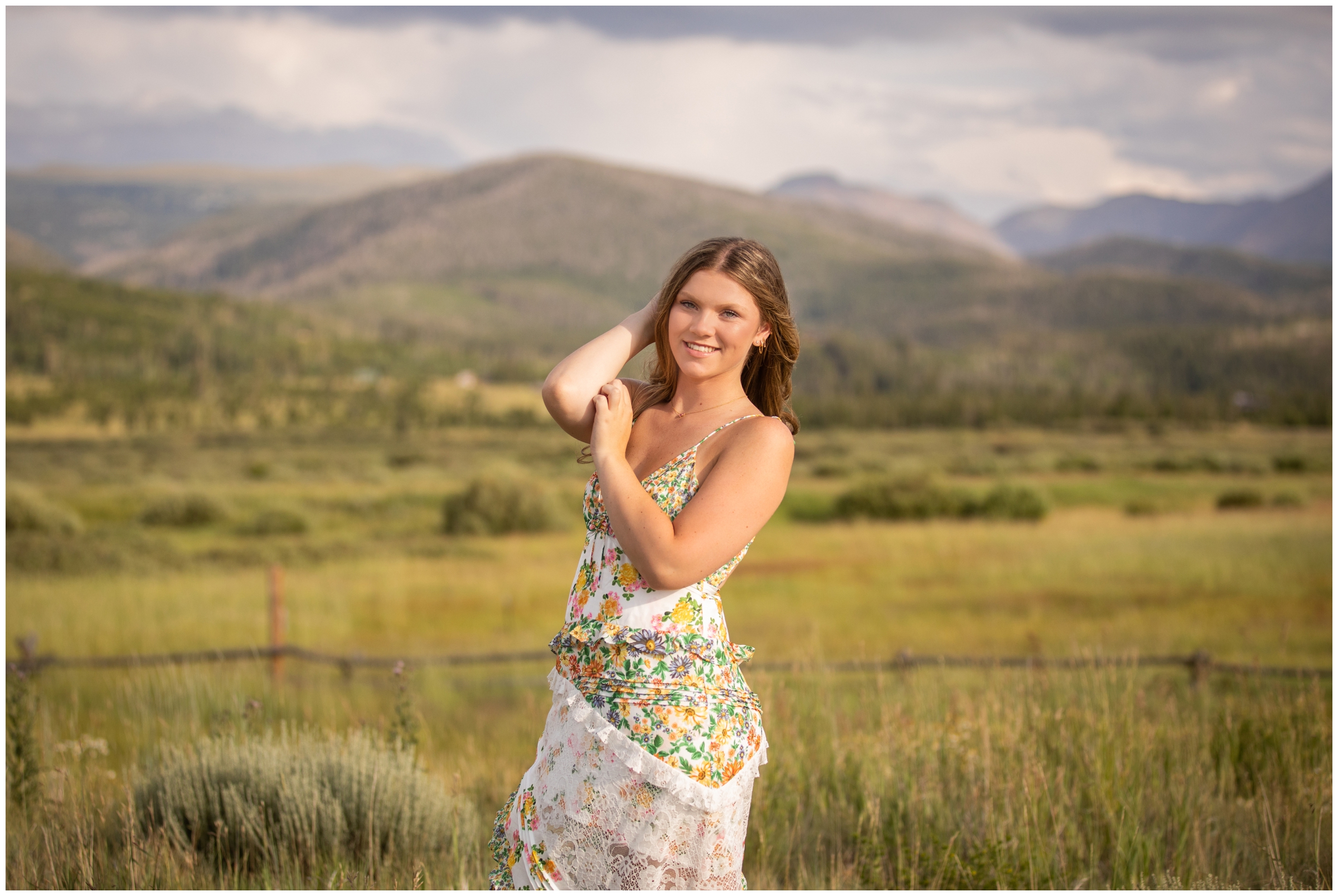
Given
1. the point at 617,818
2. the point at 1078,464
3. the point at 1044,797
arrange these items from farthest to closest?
the point at 1078,464, the point at 1044,797, the point at 617,818

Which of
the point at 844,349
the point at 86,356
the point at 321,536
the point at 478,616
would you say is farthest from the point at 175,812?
the point at 844,349

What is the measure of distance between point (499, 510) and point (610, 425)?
92.3ft

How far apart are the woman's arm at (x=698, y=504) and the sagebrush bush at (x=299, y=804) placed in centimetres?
230

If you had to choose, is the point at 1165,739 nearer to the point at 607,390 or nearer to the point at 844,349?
the point at 607,390

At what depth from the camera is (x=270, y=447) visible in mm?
66188

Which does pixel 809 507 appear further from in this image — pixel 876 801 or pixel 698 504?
pixel 698 504

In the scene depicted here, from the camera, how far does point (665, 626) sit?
232 cm

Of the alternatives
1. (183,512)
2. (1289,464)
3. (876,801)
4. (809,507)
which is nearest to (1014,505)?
(809,507)

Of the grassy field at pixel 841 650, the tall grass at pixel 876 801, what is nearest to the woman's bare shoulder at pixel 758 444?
the tall grass at pixel 876 801

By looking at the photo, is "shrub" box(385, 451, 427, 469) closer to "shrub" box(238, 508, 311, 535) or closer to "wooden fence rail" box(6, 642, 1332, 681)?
"shrub" box(238, 508, 311, 535)

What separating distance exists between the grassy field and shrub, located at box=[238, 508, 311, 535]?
233 millimetres

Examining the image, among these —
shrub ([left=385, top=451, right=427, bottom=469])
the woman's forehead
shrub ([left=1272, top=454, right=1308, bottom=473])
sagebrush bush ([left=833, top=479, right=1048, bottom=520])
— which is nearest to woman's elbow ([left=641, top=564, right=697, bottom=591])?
the woman's forehead

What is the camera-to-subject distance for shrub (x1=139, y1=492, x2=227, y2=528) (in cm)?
3216

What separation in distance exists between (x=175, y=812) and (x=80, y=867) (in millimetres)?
468
